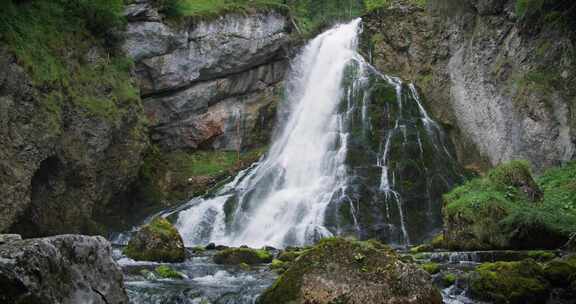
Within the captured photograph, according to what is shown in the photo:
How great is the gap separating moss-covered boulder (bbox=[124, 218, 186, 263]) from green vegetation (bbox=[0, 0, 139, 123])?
518 centimetres

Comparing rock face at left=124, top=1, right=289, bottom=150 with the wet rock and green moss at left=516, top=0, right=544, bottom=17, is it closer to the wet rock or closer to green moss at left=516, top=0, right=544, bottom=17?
green moss at left=516, top=0, right=544, bottom=17

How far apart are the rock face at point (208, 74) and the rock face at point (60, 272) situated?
19479mm

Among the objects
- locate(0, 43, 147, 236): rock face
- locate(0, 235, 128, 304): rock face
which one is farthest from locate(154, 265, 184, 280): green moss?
locate(0, 43, 147, 236): rock face

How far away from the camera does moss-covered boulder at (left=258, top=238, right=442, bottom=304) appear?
7344 millimetres

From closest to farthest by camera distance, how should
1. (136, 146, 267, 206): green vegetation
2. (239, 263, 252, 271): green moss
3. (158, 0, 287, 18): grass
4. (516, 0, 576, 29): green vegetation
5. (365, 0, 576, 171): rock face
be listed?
(239, 263, 252, 271): green moss, (516, 0, 576, 29): green vegetation, (365, 0, 576, 171): rock face, (136, 146, 267, 206): green vegetation, (158, 0, 287, 18): grass

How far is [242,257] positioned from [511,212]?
7033 millimetres

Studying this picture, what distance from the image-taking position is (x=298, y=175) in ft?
74.3

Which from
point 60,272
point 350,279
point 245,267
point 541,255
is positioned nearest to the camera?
point 60,272

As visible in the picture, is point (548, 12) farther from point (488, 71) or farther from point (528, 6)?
point (488, 71)

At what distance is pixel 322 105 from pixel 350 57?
3866mm

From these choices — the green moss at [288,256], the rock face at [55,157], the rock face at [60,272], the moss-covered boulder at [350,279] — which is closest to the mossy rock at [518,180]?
the green moss at [288,256]

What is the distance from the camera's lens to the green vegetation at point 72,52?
16.1 meters

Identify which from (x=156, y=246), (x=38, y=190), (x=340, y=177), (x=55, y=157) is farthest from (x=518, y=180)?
(x=38, y=190)

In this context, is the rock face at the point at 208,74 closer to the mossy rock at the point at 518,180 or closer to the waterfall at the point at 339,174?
the waterfall at the point at 339,174
